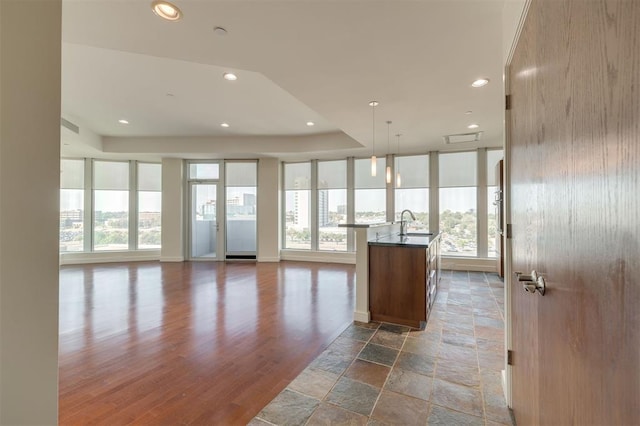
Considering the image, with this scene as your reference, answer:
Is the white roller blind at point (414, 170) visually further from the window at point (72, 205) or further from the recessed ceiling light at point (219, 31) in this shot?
the window at point (72, 205)

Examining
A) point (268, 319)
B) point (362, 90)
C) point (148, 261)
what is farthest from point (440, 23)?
point (148, 261)

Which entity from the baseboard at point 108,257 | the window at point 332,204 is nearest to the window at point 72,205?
the baseboard at point 108,257

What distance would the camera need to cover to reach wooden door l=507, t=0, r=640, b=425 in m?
0.64

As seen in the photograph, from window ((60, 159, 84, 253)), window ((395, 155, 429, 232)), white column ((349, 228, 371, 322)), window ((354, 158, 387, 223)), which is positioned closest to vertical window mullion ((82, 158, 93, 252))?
window ((60, 159, 84, 253))

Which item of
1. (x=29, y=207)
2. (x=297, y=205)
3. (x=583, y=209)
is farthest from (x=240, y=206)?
(x=583, y=209)

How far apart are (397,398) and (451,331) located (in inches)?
56.6

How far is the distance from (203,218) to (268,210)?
1897 mm

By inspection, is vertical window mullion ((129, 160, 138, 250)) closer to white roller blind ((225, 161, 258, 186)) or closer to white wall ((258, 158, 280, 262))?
white roller blind ((225, 161, 258, 186))

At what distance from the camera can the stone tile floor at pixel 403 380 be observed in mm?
1812

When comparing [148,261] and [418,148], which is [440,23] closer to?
[418,148]

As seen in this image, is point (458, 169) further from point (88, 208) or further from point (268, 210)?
point (88, 208)

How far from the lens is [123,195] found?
766cm

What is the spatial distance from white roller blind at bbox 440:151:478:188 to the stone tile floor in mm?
3849

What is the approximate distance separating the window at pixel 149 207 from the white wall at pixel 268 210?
2.89 m
